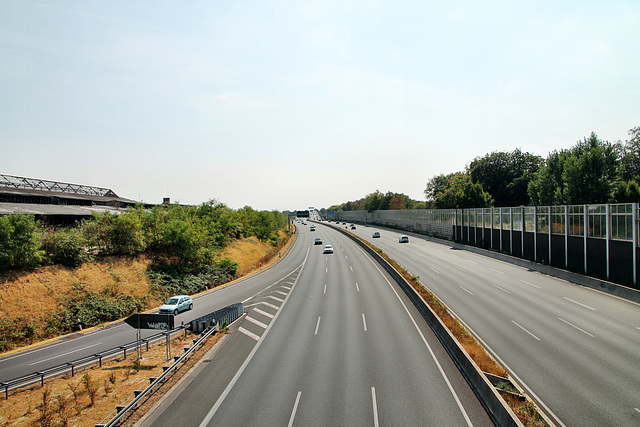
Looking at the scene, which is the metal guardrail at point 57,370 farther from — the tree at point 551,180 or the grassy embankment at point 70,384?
the tree at point 551,180

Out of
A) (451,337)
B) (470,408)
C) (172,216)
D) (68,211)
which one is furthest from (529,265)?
(68,211)

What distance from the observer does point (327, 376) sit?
1498 centimetres

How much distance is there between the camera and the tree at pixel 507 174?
101 metres

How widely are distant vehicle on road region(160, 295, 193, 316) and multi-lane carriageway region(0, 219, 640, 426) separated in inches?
29.3

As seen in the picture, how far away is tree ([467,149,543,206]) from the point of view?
101 m

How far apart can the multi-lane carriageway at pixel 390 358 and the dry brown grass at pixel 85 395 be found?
220cm

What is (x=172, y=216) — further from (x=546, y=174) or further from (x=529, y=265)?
(x=546, y=174)

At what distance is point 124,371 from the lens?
17047 mm

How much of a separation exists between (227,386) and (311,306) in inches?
536

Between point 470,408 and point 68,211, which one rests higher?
point 68,211

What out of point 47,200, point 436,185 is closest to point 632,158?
point 436,185

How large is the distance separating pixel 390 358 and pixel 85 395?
1434cm

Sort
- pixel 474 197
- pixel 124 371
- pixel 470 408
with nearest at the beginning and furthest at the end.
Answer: pixel 470 408
pixel 124 371
pixel 474 197

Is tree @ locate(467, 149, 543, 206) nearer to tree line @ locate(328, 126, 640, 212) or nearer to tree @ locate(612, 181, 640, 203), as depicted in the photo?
tree line @ locate(328, 126, 640, 212)
